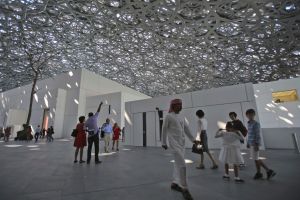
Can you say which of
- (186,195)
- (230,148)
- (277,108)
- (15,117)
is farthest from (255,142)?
(15,117)

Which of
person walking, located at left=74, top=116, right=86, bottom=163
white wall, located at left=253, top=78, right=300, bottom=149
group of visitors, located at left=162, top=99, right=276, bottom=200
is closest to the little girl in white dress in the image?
group of visitors, located at left=162, top=99, right=276, bottom=200

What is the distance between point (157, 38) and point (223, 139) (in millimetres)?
17657

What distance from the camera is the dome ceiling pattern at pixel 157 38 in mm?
14773

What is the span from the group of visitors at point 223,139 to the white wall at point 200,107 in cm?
593

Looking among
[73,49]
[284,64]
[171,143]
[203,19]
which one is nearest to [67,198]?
[171,143]

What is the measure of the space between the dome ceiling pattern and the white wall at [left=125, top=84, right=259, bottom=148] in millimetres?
7593

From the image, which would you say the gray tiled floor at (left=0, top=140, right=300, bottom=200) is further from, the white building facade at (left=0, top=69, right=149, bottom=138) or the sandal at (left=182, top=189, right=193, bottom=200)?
the white building facade at (left=0, top=69, right=149, bottom=138)

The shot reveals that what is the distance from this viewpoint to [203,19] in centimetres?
1562

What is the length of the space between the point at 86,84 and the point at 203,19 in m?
16.3

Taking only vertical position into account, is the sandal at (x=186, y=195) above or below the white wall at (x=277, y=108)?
below

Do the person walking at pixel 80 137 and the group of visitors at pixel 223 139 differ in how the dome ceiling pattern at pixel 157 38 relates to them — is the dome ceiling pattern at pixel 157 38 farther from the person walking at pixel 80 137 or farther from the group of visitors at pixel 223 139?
the group of visitors at pixel 223 139

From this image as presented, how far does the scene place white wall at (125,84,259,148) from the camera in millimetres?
10312

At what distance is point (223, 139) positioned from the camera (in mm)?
4191

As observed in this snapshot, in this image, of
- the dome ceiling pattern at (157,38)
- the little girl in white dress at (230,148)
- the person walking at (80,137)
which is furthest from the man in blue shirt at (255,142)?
the dome ceiling pattern at (157,38)
